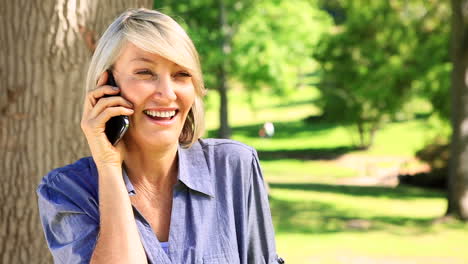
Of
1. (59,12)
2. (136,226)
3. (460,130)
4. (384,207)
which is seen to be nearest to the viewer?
(136,226)

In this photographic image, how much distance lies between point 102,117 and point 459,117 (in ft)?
42.1

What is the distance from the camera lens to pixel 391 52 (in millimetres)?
22781

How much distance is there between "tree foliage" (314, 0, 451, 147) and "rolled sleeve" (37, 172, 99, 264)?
56.0 ft

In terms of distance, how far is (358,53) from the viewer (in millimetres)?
27359

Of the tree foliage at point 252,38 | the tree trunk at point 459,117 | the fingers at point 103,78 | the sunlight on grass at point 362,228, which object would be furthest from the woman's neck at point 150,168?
the tree foliage at point 252,38

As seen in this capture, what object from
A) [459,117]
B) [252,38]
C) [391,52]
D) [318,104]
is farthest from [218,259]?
Result: [318,104]

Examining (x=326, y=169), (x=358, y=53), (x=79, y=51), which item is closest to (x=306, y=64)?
(x=358, y=53)

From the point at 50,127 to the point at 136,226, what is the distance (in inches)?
72.7

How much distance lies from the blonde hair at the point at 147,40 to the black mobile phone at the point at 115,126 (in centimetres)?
5

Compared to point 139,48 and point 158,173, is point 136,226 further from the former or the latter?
point 139,48

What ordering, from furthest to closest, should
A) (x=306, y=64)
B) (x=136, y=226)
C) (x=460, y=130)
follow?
(x=306, y=64)
(x=460, y=130)
(x=136, y=226)

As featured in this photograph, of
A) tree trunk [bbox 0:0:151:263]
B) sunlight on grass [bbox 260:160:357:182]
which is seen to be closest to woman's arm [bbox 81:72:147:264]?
tree trunk [bbox 0:0:151:263]

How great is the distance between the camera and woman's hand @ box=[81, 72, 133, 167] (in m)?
2.25

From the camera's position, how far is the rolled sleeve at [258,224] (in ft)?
7.64
